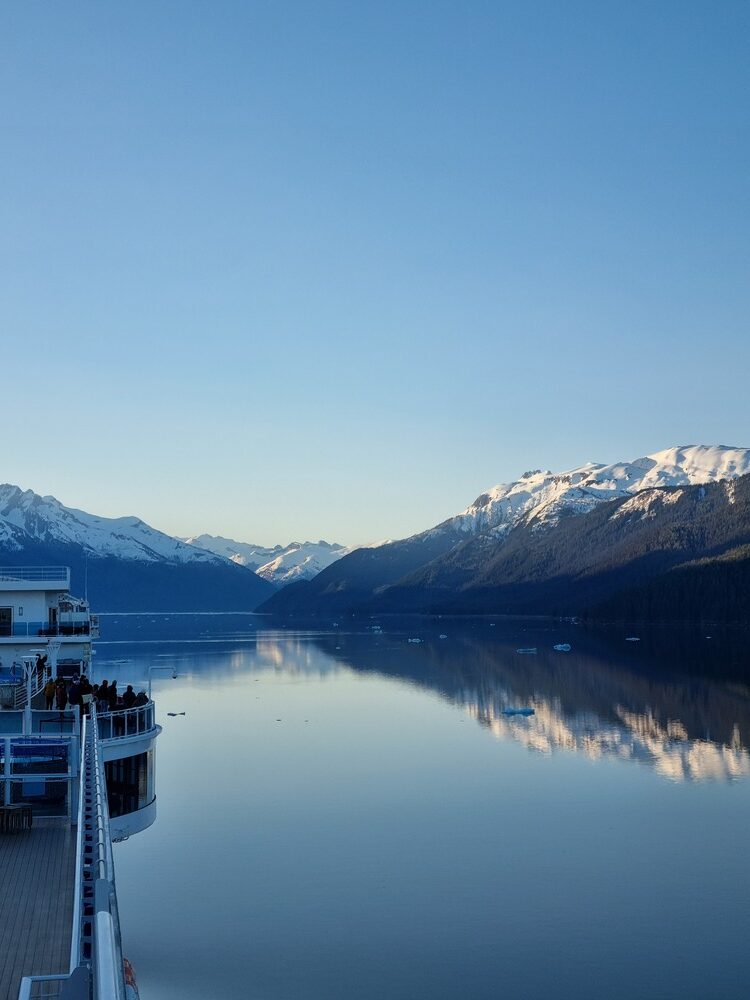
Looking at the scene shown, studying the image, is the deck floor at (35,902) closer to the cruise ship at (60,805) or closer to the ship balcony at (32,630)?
the cruise ship at (60,805)

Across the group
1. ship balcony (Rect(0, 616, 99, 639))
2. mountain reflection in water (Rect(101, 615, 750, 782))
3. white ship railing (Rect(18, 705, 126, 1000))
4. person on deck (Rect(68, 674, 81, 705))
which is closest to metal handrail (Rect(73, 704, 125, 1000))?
white ship railing (Rect(18, 705, 126, 1000))

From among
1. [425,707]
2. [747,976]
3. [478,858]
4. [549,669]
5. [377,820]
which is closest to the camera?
[747,976]

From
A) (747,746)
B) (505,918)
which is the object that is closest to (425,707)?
(747,746)

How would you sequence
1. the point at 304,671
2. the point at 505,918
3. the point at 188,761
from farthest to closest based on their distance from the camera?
the point at 304,671
the point at 188,761
the point at 505,918

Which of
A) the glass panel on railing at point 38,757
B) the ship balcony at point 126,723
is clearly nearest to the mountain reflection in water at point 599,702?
the ship balcony at point 126,723

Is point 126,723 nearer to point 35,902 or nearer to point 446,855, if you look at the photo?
point 35,902

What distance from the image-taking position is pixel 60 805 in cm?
2280

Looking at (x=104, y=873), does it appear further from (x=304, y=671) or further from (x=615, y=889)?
(x=304, y=671)

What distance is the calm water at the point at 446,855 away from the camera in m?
27.2

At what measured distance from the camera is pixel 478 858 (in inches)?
1468

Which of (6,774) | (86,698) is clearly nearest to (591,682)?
(86,698)

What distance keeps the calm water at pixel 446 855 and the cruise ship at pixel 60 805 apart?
5.05 m

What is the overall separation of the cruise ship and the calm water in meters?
5.05

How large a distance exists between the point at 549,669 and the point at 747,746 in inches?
2151
